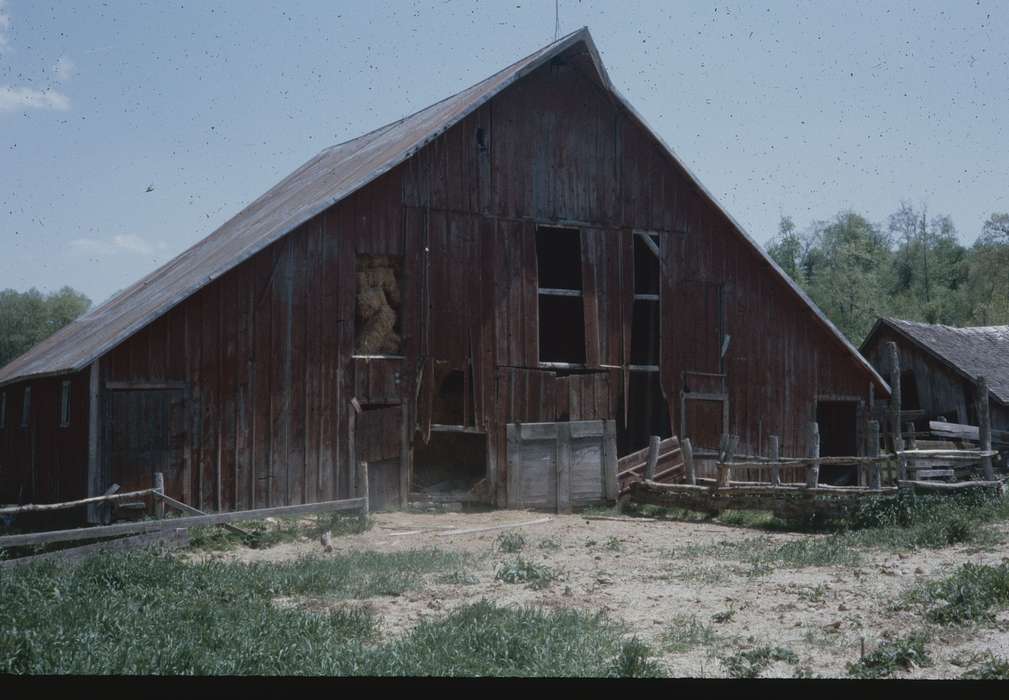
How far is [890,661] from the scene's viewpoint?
8.65 m

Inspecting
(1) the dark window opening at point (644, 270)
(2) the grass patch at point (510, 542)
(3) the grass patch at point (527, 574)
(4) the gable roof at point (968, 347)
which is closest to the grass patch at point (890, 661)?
(3) the grass patch at point (527, 574)

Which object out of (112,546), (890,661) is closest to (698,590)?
(890,661)

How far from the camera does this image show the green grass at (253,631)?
8391mm

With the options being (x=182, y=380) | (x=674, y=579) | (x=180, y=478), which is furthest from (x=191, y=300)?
(x=674, y=579)

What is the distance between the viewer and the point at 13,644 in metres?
8.80

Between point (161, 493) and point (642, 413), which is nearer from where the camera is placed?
point (161, 493)

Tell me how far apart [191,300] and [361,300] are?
3.11m

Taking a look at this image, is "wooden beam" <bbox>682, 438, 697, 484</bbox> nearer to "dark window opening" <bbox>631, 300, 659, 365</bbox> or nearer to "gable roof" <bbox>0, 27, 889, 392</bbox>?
"dark window opening" <bbox>631, 300, 659, 365</bbox>

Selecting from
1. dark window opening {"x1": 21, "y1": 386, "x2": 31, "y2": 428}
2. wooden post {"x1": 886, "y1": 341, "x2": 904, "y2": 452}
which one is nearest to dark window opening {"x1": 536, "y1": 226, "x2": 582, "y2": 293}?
wooden post {"x1": 886, "y1": 341, "x2": 904, "y2": 452}

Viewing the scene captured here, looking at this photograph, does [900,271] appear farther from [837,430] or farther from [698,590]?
[698,590]

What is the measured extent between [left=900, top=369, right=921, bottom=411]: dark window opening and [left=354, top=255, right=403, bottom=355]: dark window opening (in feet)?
62.0

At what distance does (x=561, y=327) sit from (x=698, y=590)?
14172 millimetres

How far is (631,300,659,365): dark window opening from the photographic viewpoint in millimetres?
23391

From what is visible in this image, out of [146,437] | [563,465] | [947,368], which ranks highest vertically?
[947,368]
